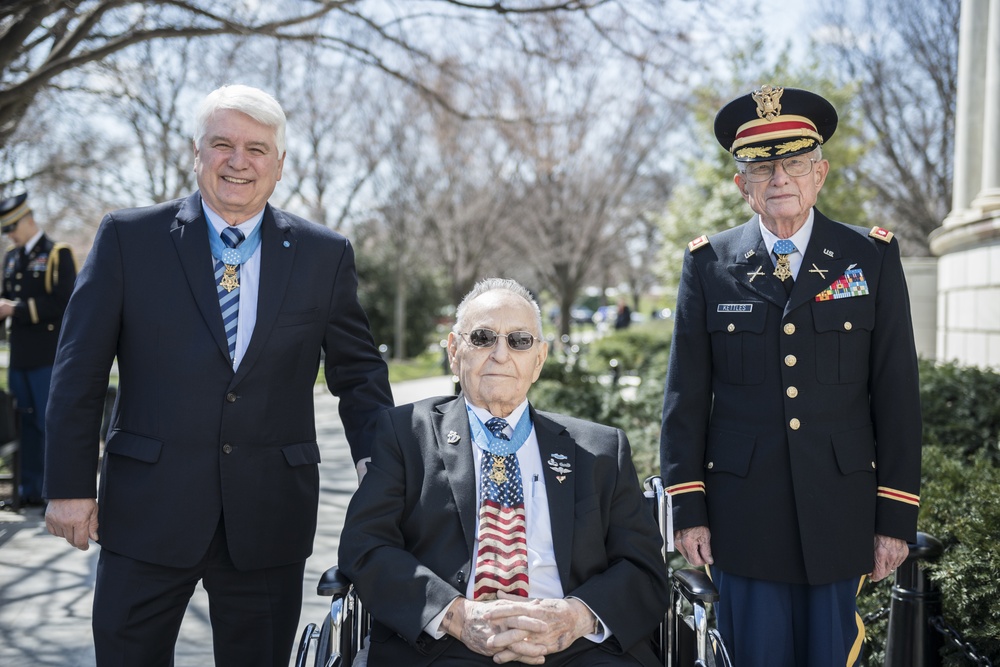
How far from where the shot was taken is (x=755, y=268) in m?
2.88

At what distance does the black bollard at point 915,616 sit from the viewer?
324 cm

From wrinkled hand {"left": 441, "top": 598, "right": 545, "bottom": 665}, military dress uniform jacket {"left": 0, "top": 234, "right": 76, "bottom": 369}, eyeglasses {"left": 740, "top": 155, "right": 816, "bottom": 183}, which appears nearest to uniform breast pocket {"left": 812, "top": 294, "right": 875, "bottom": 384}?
eyeglasses {"left": 740, "top": 155, "right": 816, "bottom": 183}

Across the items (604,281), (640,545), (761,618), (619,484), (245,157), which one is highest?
(604,281)

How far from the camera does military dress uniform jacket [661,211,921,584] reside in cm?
273

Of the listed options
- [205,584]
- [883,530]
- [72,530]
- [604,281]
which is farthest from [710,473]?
[604,281]

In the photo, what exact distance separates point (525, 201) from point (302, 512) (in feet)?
60.9

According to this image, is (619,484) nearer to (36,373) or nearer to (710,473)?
(710,473)

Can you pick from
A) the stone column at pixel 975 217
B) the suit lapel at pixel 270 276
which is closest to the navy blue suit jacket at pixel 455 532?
the suit lapel at pixel 270 276

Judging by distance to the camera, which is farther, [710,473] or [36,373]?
[36,373]

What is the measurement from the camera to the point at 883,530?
2.73 metres

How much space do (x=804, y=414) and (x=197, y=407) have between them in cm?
180

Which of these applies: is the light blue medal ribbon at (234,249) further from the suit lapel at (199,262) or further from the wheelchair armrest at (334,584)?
the wheelchair armrest at (334,584)

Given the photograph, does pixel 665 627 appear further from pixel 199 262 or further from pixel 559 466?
pixel 199 262

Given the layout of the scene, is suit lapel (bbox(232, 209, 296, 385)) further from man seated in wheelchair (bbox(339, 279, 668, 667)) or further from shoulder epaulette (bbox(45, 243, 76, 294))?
shoulder epaulette (bbox(45, 243, 76, 294))
